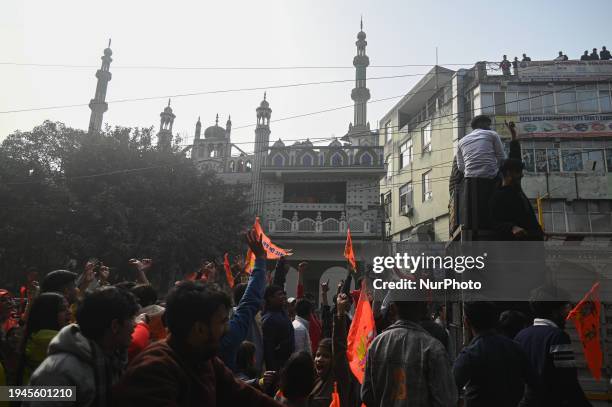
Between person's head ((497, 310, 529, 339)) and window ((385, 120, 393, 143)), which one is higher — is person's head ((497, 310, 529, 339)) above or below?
below

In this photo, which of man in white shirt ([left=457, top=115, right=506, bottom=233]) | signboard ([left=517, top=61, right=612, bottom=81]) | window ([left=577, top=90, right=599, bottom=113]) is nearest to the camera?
man in white shirt ([left=457, top=115, right=506, bottom=233])

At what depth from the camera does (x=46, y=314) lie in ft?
9.09

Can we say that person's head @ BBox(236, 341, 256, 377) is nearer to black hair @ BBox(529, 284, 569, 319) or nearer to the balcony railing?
black hair @ BBox(529, 284, 569, 319)

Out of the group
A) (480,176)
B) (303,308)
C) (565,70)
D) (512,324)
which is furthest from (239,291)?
(565,70)

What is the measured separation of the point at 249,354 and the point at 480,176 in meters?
3.52

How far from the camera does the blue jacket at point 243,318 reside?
265 cm

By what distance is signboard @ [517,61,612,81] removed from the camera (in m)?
20.0

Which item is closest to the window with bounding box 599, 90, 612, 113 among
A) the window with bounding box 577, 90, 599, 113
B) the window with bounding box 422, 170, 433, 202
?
the window with bounding box 577, 90, 599, 113

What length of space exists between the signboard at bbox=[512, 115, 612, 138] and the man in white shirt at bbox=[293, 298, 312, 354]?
18327 millimetres

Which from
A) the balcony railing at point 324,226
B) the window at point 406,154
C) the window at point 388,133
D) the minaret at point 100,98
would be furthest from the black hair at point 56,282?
the minaret at point 100,98

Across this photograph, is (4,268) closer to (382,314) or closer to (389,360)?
(382,314)

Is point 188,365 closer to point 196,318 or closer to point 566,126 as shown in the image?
point 196,318

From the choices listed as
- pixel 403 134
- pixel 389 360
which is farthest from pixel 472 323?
pixel 403 134

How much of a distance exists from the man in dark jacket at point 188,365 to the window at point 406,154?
87.3 ft
